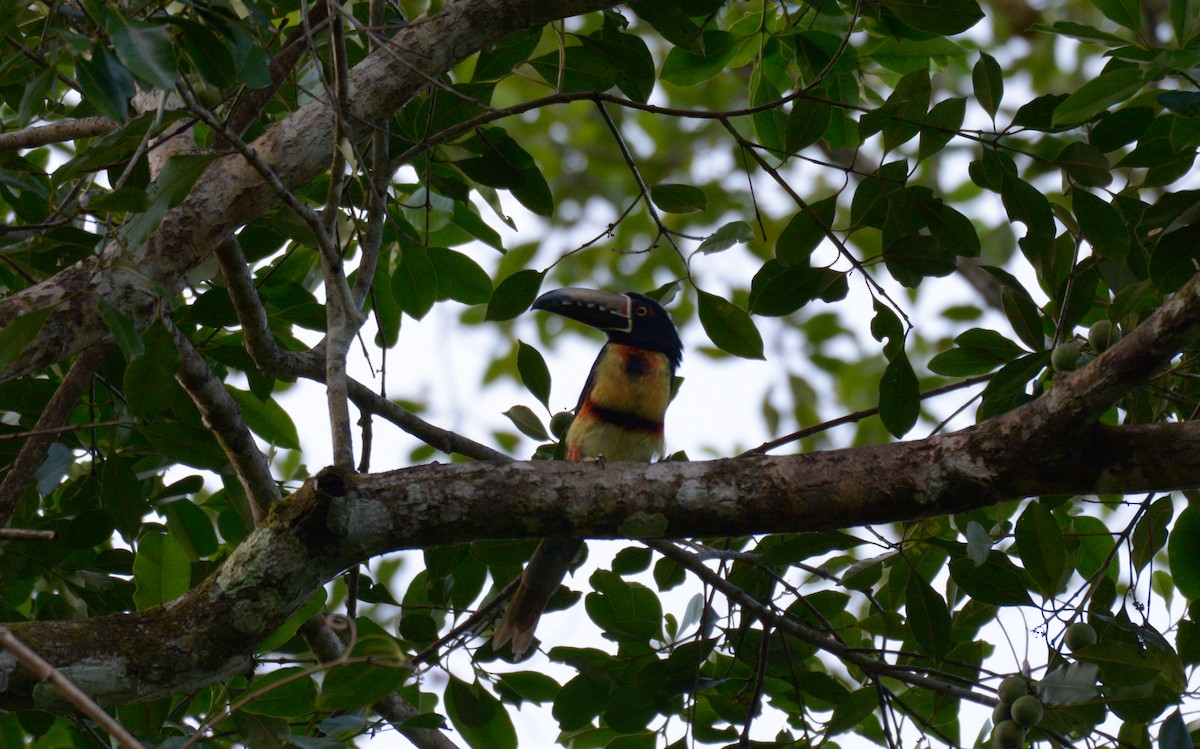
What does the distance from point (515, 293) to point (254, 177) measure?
0.93 meters

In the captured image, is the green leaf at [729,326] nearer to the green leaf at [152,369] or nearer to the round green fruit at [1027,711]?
the round green fruit at [1027,711]

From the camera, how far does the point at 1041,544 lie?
2729mm

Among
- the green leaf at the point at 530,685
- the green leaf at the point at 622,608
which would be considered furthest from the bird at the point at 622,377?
the green leaf at the point at 530,685

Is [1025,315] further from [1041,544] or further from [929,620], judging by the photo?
[929,620]

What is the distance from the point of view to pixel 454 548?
3.17 metres

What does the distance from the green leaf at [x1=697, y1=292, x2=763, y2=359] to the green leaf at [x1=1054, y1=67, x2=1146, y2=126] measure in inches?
39.4

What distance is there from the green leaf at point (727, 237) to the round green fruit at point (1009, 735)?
4.55 ft

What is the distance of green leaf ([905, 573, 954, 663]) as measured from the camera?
9.45 feet

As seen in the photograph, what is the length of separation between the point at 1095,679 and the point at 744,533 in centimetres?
86

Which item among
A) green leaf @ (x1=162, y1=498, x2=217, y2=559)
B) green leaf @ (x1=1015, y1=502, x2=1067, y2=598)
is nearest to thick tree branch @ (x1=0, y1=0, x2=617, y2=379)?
green leaf @ (x1=162, y1=498, x2=217, y2=559)

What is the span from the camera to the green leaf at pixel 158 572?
269 cm

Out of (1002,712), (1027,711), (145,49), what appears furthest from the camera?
(1002,712)

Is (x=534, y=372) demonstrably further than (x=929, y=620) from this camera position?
Yes

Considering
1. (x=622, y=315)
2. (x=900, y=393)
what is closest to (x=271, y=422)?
(x=622, y=315)
